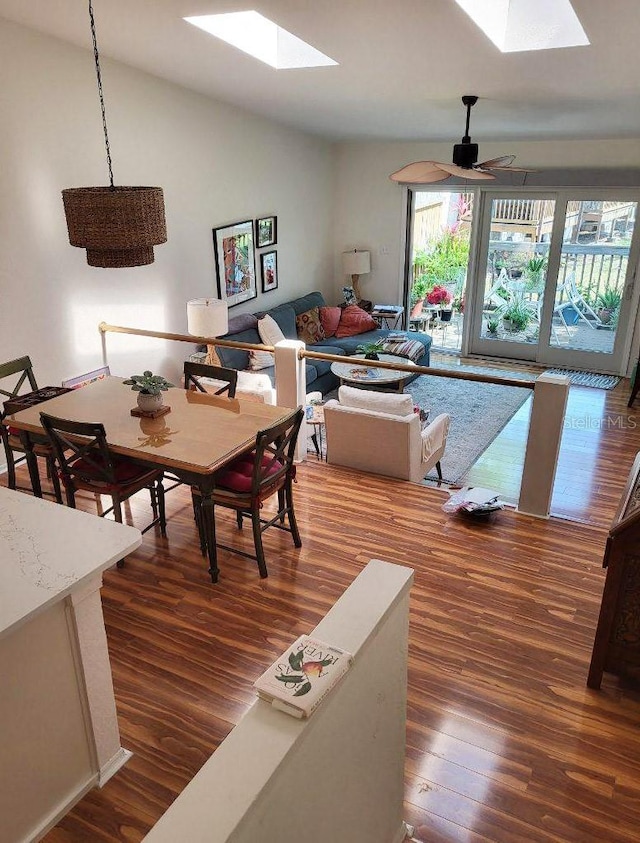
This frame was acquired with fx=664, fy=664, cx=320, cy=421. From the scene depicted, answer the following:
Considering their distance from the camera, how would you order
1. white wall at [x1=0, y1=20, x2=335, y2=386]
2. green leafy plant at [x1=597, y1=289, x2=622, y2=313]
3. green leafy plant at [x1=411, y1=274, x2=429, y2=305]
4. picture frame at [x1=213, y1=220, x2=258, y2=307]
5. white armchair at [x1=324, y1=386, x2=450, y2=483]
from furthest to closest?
green leafy plant at [x1=411, y1=274, x2=429, y2=305]
green leafy plant at [x1=597, y1=289, x2=622, y2=313]
picture frame at [x1=213, y1=220, x2=258, y2=307]
white wall at [x1=0, y1=20, x2=335, y2=386]
white armchair at [x1=324, y1=386, x2=450, y2=483]

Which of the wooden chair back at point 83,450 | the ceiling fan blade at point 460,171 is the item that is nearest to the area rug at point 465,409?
the ceiling fan blade at point 460,171

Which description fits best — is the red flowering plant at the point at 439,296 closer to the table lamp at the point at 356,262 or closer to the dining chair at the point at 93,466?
the table lamp at the point at 356,262

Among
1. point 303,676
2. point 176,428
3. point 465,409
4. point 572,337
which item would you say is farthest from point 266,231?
point 303,676

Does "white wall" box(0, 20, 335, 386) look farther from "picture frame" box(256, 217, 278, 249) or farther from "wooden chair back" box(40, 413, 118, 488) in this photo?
"wooden chair back" box(40, 413, 118, 488)

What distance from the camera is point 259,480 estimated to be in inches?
135

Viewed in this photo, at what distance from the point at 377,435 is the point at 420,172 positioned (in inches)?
93.5

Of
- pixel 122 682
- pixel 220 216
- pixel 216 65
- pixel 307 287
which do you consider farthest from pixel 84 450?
pixel 307 287

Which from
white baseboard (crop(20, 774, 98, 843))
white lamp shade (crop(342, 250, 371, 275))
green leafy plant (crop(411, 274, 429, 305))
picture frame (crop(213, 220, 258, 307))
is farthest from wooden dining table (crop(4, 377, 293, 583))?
green leafy plant (crop(411, 274, 429, 305))

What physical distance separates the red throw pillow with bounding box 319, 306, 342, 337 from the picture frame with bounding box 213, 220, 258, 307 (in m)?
1.13

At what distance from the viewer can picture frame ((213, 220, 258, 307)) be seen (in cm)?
688

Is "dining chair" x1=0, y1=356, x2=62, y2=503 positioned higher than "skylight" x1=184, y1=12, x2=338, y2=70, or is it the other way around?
"skylight" x1=184, y1=12, x2=338, y2=70

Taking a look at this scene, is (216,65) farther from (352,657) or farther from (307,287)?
(352,657)

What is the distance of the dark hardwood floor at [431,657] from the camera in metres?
2.32

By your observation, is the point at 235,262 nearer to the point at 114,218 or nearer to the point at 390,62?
the point at 390,62
